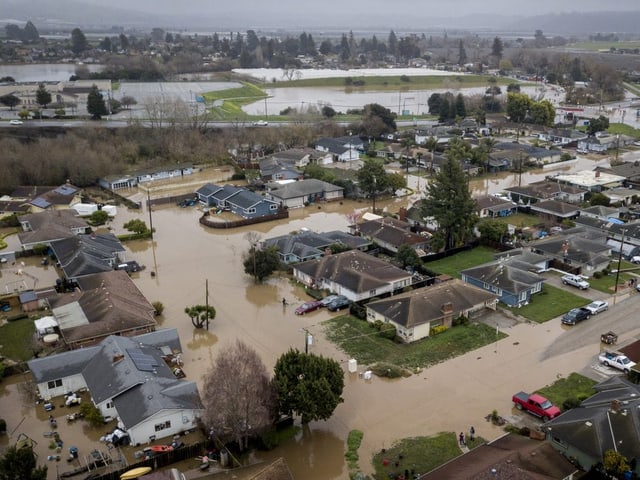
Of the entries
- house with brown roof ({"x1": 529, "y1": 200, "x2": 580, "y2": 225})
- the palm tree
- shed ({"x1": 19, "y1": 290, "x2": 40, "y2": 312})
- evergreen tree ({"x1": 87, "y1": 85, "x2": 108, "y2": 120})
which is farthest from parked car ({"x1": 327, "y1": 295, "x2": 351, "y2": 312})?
evergreen tree ({"x1": 87, "y1": 85, "x2": 108, "y2": 120})

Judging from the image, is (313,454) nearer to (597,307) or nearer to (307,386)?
(307,386)

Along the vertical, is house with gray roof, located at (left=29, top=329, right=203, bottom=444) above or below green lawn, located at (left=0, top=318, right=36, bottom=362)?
above

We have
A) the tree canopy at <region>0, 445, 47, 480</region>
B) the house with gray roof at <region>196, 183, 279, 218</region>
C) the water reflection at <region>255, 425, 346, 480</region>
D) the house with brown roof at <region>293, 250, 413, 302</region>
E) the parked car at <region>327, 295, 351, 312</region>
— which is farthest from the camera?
the house with gray roof at <region>196, 183, 279, 218</region>

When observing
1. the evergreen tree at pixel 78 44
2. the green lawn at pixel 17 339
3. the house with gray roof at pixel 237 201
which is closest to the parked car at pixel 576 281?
the house with gray roof at pixel 237 201

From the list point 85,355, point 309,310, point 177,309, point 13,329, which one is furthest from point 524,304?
point 13,329

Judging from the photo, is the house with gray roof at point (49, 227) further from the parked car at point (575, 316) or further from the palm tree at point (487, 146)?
the palm tree at point (487, 146)

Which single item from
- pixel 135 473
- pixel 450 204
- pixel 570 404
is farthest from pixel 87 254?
pixel 570 404

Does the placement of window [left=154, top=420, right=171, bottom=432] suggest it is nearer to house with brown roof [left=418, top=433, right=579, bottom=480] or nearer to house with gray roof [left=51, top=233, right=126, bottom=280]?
house with brown roof [left=418, top=433, right=579, bottom=480]
